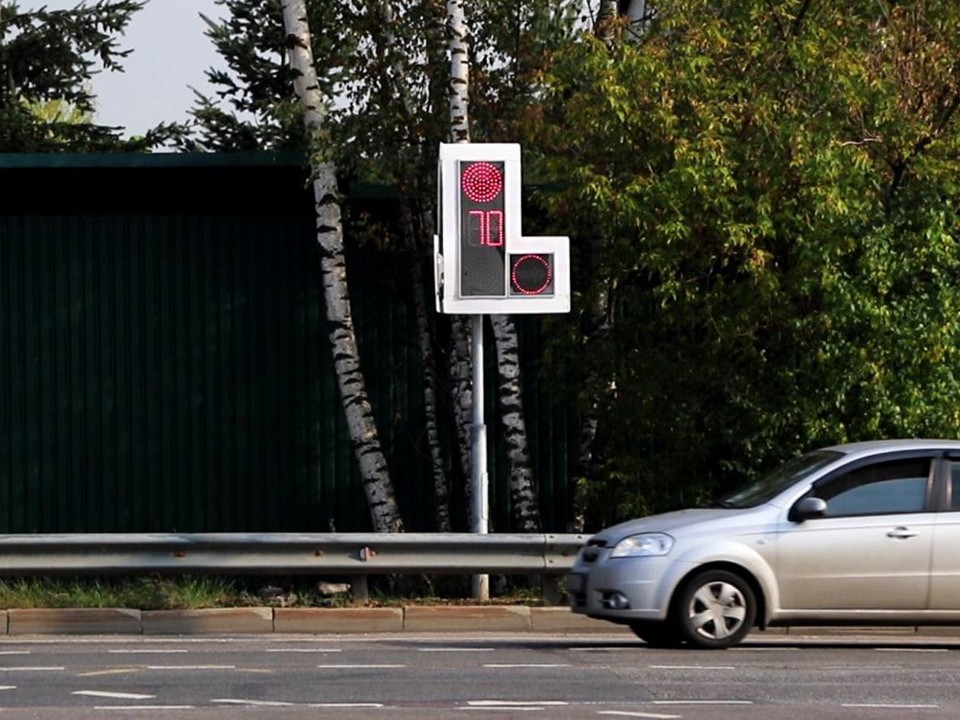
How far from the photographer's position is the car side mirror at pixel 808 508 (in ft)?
46.2

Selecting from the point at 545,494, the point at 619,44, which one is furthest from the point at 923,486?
the point at 545,494

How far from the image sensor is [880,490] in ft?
47.5

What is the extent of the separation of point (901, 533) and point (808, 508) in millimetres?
719

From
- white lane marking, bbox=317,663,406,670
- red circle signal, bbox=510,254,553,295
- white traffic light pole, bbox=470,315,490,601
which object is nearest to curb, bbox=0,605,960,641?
white traffic light pole, bbox=470,315,490,601

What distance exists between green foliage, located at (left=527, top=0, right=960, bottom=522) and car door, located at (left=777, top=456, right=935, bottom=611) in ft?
12.7

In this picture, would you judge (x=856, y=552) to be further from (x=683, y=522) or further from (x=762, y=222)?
(x=762, y=222)

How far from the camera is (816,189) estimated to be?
60.4 feet

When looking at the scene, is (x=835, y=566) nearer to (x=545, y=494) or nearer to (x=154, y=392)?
(x=545, y=494)

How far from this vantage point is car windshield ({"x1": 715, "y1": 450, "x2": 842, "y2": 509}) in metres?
14.5

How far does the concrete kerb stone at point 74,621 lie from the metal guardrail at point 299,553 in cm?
96

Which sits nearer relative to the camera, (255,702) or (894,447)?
(255,702)

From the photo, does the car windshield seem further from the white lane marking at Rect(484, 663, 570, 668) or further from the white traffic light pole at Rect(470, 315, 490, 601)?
the white traffic light pole at Rect(470, 315, 490, 601)

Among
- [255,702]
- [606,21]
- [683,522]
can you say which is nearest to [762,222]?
[606,21]

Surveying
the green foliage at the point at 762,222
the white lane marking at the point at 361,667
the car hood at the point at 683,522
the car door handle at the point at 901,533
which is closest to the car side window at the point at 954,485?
the car door handle at the point at 901,533
